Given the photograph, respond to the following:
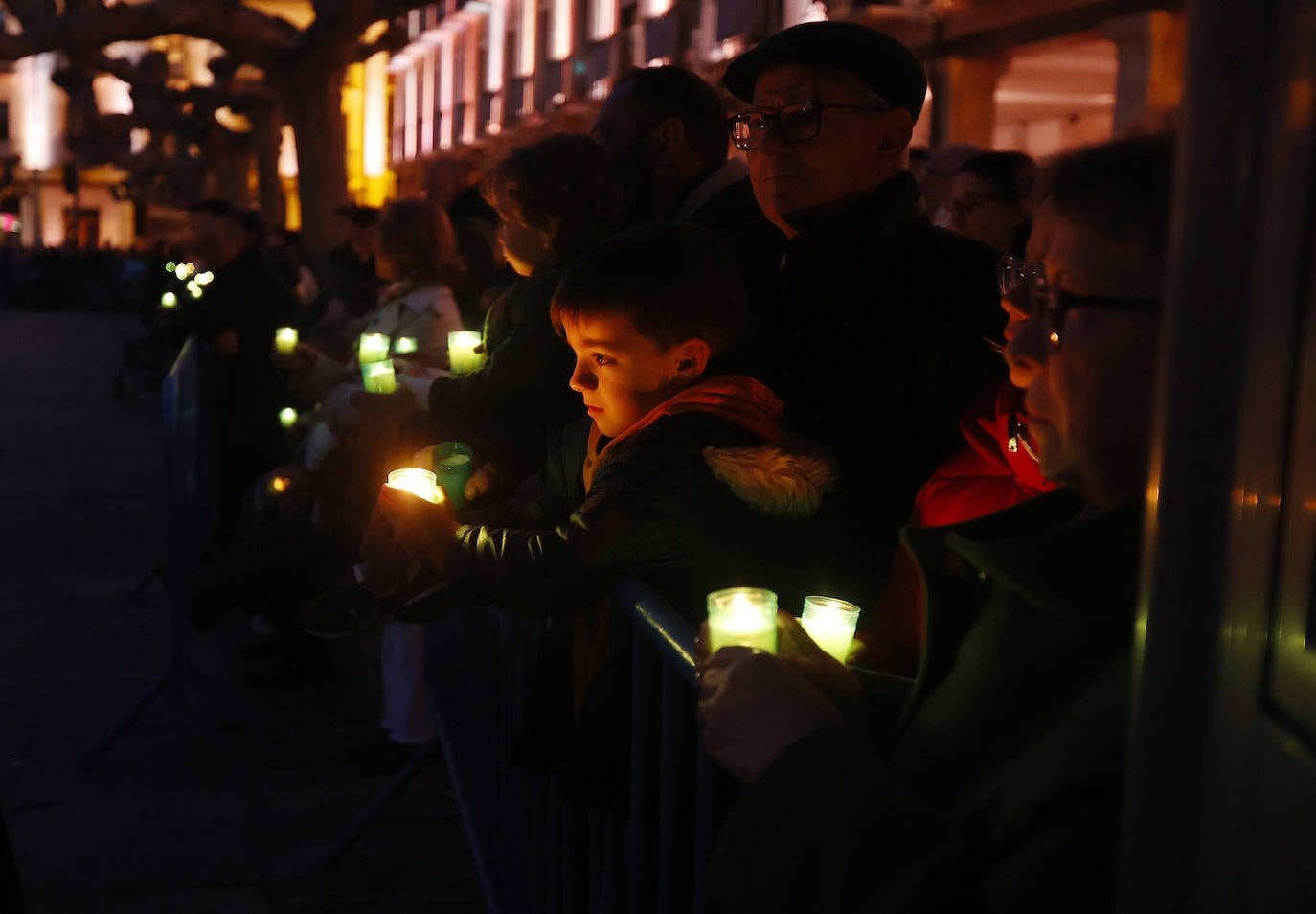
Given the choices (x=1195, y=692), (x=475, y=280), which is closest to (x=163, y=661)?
(x=475, y=280)

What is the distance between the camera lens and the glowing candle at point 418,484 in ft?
8.20

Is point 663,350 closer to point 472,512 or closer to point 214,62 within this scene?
point 472,512

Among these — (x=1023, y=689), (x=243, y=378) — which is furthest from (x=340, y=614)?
(x=243, y=378)

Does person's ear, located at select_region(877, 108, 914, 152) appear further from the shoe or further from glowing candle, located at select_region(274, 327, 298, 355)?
glowing candle, located at select_region(274, 327, 298, 355)

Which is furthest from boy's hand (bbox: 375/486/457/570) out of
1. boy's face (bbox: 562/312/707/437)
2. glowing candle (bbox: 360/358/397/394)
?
glowing candle (bbox: 360/358/397/394)

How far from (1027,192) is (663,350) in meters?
2.47

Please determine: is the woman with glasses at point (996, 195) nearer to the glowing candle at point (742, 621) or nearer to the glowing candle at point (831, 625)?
the glowing candle at point (831, 625)

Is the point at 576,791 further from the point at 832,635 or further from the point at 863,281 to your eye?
the point at 863,281

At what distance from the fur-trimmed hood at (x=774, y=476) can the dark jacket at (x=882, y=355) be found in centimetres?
24

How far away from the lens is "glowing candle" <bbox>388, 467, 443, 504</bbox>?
8.20 feet

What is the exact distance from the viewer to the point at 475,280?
6.41 meters

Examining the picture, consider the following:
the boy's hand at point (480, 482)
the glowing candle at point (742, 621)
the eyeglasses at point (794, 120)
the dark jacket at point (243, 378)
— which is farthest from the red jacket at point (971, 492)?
the dark jacket at point (243, 378)

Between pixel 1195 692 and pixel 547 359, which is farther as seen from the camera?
pixel 547 359

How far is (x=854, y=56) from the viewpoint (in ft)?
8.77
